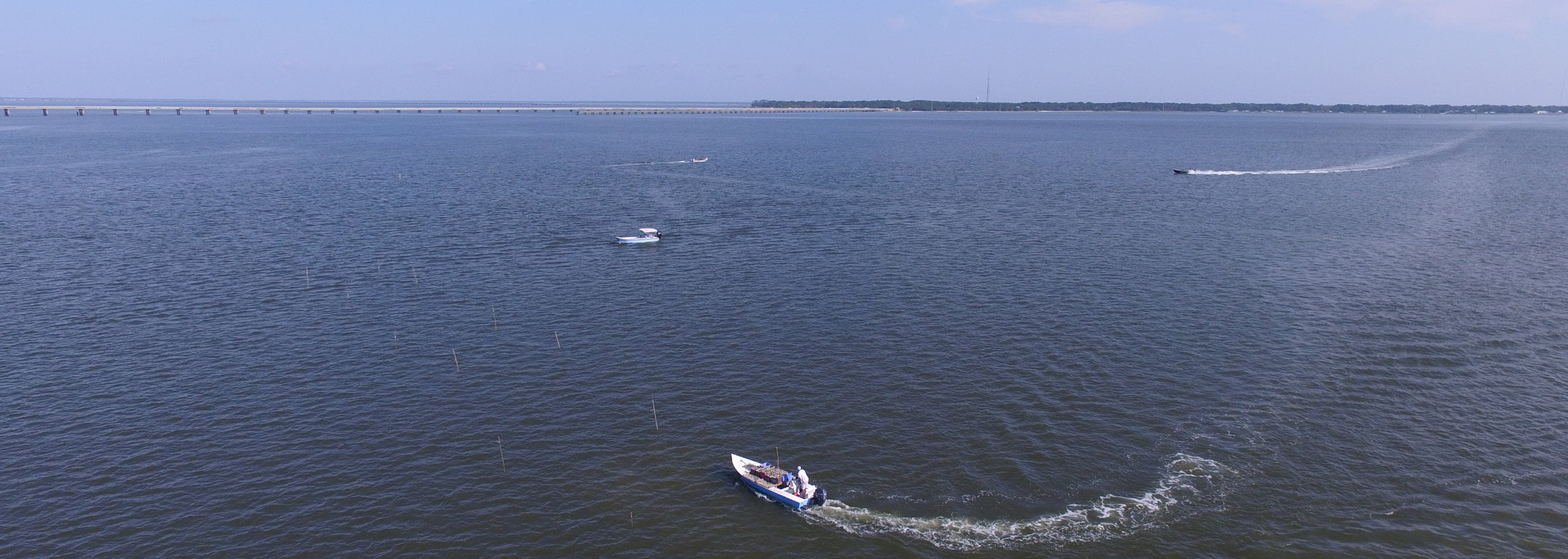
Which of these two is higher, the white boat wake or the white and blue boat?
the white and blue boat

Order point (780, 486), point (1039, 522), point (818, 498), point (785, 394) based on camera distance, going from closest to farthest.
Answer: point (1039, 522) → point (818, 498) → point (780, 486) → point (785, 394)

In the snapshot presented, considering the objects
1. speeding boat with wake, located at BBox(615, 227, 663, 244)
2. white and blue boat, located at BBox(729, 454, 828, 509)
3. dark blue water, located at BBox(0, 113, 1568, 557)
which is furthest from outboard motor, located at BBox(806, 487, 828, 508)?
speeding boat with wake, located at BBox(615, 227, 663, 244)

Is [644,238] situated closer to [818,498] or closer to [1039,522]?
[818,498]

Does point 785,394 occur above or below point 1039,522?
above

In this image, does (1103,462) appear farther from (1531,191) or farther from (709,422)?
(1531,191)

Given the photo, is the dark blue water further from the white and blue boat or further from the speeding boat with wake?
the speeding boat with wake

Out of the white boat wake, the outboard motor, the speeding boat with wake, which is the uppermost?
the speeding boat with wake

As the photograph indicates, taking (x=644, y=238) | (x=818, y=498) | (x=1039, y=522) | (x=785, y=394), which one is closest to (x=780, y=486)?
(x=818, y=498)
